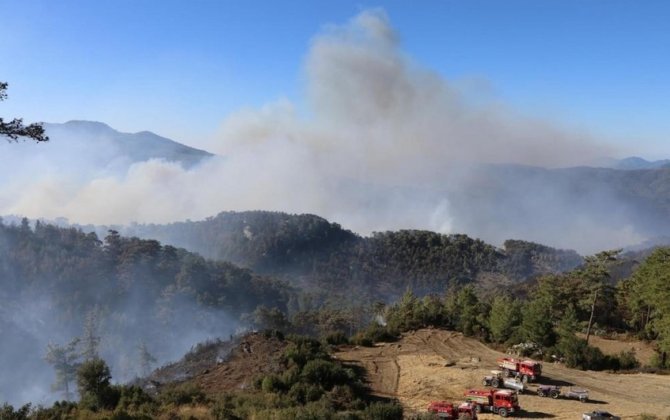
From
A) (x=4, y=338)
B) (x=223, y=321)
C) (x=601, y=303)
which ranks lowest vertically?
(x=4, y=338)

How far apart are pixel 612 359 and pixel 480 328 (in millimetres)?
15677

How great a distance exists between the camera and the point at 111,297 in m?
159

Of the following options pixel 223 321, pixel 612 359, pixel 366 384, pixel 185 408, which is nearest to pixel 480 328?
pixel 612 359

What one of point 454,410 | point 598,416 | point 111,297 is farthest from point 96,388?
point 111,297

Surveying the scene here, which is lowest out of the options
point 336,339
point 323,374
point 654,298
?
point 336,339

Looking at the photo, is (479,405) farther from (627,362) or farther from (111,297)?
(111,297)

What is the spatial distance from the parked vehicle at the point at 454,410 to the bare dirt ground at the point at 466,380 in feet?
5.61

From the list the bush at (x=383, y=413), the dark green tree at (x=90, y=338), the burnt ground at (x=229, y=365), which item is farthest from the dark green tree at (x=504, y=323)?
the dark green tree at (x=90, y=338)

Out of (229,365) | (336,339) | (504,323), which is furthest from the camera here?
(504,323)

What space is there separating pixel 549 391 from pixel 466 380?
643 cm

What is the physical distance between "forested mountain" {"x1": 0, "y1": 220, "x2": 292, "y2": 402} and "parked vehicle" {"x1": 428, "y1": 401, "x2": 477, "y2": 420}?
94.1m

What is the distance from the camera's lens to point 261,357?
45.4m

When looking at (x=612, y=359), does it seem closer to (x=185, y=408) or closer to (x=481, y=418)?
(x=481, y=418)

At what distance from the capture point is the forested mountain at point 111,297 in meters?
128
